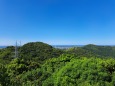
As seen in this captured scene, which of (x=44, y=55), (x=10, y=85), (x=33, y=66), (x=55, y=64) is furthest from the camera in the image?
(x=44, y=55)

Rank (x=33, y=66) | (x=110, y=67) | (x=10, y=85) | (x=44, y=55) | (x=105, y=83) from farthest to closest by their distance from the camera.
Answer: (x=44, y=55)
(x=33, y=66)
(x=110, y=67)
(x=105, y=83)
(x=10, y=85)

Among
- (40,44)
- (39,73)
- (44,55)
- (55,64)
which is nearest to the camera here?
(39,73)

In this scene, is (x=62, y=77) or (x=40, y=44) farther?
(x=40, y=44)

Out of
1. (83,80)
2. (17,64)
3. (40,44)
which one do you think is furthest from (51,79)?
(40,44)

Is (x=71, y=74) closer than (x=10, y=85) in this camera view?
No

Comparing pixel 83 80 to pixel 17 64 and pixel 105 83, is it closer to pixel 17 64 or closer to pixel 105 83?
pixel 105 83

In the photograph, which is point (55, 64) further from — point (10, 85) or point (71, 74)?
point (10, 85)

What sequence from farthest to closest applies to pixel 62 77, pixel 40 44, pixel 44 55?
pixel 40 44 < pixel 44 55 < pixel 62 77

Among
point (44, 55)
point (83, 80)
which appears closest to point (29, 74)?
point (83, 80)

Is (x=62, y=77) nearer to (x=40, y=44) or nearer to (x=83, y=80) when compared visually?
(x=83, y=80)
